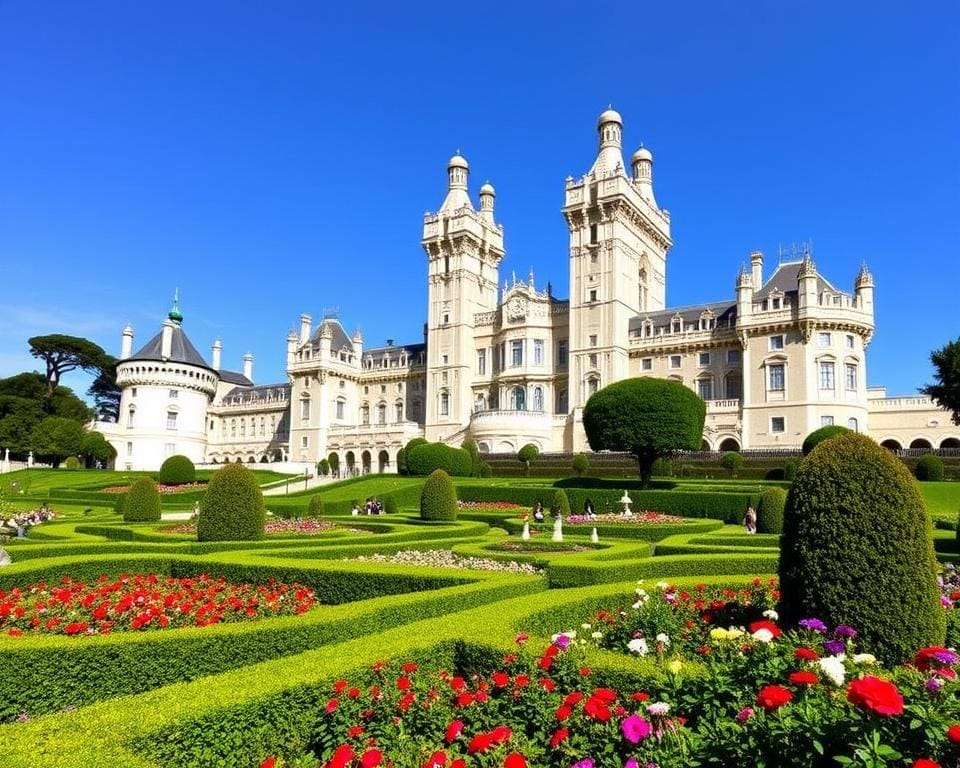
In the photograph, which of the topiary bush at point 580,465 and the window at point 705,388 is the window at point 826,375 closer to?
the window at point 705,388

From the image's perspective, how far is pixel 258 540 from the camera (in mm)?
16141

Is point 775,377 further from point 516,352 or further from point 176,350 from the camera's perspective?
point 176,350

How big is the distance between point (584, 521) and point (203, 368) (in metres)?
63.7

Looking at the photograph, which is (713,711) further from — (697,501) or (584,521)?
(697,501)

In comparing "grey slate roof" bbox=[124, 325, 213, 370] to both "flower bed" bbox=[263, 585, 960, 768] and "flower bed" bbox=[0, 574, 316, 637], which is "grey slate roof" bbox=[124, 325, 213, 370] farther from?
"flower bed" bbox=[263, 585, 960, 768]

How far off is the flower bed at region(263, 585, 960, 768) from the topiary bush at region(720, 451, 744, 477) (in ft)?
119

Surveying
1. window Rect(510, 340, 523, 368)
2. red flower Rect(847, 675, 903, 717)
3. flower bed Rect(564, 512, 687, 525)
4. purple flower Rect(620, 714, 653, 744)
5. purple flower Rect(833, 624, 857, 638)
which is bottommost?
flower bed Rect(564, 512, 687, 525)

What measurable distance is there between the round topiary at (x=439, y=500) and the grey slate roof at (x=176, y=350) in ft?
198

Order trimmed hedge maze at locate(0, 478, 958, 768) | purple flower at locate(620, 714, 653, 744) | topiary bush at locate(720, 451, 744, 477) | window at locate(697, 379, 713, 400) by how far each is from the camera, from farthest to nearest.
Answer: window at locate(697, 379, 713, 400) < topiary bush at locate(720, 451, 744, 477) < trimmed hedge maze at locate(0, 478, 958, 768) < purple flower at locate(620, 714, 653, 744)

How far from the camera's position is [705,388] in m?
55.4

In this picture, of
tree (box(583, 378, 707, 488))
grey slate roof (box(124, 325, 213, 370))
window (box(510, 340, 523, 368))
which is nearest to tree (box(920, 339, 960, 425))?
tree (box(583, 378, 707, 488))

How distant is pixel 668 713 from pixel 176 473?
157 feet

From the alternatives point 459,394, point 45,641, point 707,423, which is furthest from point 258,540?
point 459,394

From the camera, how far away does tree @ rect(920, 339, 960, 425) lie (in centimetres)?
3809
